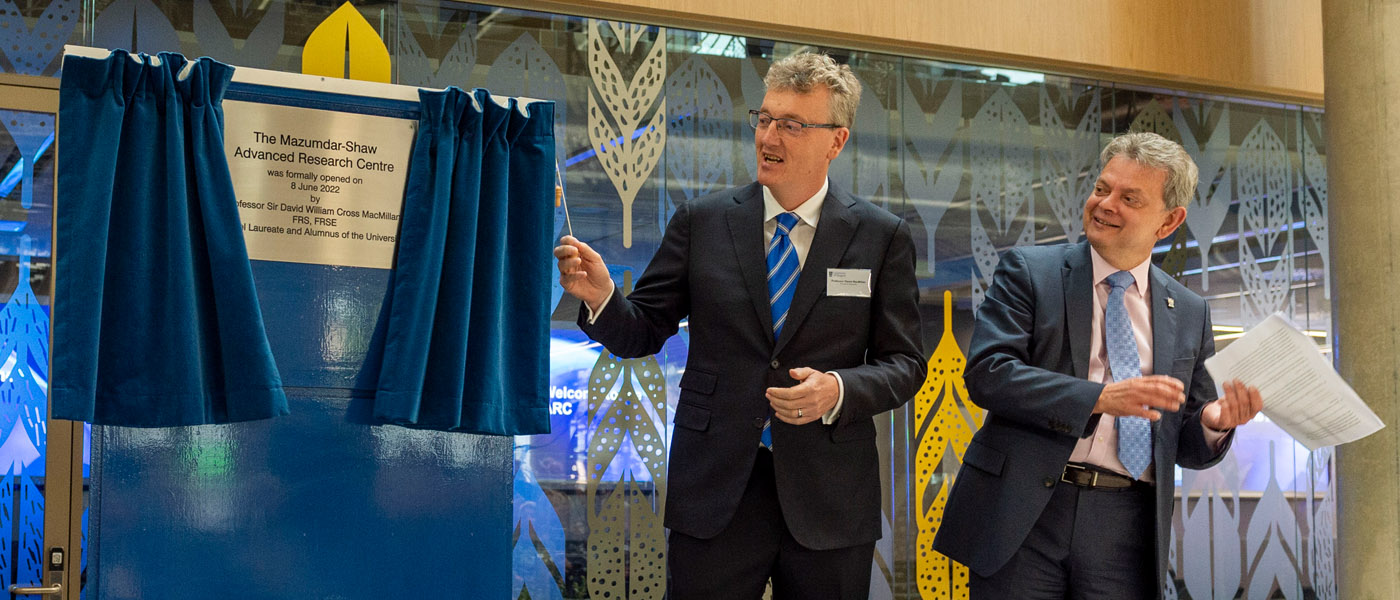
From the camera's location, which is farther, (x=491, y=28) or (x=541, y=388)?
(x=491, y=28)

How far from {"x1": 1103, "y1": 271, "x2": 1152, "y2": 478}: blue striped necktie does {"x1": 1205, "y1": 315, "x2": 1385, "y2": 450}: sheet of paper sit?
0.78 ft

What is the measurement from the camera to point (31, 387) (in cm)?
352

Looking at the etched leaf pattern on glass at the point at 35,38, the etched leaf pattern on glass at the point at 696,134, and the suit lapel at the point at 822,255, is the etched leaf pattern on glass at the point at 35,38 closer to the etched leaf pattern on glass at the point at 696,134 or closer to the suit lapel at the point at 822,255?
the etched leaf pattern on glass at the point at 696,134

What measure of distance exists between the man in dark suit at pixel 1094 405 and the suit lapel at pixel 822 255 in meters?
0.53

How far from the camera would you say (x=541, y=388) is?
2586mm

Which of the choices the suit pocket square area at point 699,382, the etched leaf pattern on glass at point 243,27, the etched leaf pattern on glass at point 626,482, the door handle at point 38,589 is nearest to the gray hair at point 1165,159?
the suit pocket square area at point 699,382

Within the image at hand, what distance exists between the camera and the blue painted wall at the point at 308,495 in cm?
227

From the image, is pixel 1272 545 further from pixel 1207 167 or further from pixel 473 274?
pixel 473 274

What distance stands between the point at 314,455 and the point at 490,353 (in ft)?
1.34

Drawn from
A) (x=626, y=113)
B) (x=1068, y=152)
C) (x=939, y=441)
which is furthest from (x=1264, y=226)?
(x=626, y=113)

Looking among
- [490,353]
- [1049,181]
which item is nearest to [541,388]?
[490,353]

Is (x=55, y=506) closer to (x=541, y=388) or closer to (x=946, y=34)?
(x=541, y=388)

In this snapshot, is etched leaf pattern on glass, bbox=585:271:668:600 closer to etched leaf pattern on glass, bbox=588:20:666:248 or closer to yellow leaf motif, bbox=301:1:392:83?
etched leaf pattern on glass, bbox=588:20:666:248

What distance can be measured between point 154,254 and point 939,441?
3099 millimetres
